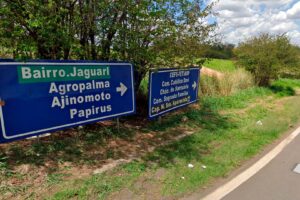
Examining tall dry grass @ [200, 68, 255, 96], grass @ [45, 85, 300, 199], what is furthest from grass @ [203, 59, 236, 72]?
grass @ [45, 85, 300, 199]

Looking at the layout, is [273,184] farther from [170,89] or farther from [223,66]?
[223,66]

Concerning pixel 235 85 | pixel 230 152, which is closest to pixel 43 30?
pixel 230 152

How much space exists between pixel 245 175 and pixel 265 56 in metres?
12.6

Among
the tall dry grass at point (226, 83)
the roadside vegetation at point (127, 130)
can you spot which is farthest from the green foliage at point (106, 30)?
the tall dry grass at point (226, 83)

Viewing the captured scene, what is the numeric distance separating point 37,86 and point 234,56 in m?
15.8

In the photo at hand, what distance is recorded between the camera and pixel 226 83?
1277 cm

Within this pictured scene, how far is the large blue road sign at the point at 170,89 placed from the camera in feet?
21.2

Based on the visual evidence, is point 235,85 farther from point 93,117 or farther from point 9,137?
point 9,137

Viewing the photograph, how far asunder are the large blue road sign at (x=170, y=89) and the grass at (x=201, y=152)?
0.42 metres

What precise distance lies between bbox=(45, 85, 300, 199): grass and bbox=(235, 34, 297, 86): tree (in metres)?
6.33

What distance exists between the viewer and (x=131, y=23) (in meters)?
5.79

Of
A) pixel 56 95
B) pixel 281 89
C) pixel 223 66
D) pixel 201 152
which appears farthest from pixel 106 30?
pixel 281 89

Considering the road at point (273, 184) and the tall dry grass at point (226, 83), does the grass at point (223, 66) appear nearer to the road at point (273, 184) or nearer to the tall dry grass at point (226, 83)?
the tall dry grass at point (226, 83)

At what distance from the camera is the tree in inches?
611
